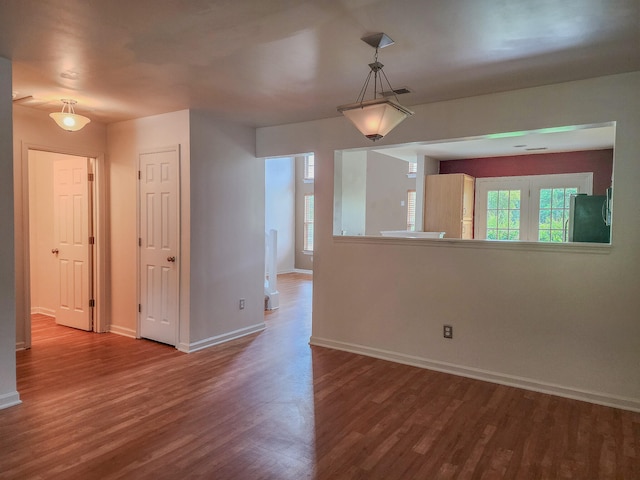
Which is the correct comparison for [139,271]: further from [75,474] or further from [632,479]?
[632,479]

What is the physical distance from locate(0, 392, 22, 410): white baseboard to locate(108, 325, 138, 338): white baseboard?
179cm

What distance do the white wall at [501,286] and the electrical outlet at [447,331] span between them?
0.12 feet

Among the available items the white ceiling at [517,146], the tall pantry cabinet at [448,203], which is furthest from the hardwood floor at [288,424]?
the tall pantry cabinet at [448,203]

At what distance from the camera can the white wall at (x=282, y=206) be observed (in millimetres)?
10133

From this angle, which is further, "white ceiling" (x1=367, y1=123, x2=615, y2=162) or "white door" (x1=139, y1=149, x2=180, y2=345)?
"white ceiling" (x1=367, y1=123, x2=615, y2=162)

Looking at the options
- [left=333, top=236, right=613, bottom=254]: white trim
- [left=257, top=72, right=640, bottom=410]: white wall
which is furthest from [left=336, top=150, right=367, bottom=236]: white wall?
[left=333, top=236, right=613, bottom=254]: white trim

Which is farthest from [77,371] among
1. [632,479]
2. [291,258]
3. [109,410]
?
→ [291,258]

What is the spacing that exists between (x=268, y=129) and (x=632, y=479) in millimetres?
4365

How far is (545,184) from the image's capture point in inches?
276

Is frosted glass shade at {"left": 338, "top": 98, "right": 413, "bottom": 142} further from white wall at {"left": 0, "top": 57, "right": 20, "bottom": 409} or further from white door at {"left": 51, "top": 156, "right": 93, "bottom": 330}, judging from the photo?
white door at {"left": 51, "top": 156, "right": 93, "bottom": 330}

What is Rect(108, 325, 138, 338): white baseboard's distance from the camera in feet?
15.8

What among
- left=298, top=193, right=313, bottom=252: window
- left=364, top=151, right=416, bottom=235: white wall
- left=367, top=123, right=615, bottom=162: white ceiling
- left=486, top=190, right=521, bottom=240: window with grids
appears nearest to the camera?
left=367, top=123, right=615, bottom=162: white ceiling

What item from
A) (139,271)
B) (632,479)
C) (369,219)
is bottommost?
(632,479)

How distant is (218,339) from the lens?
15.0 ft
